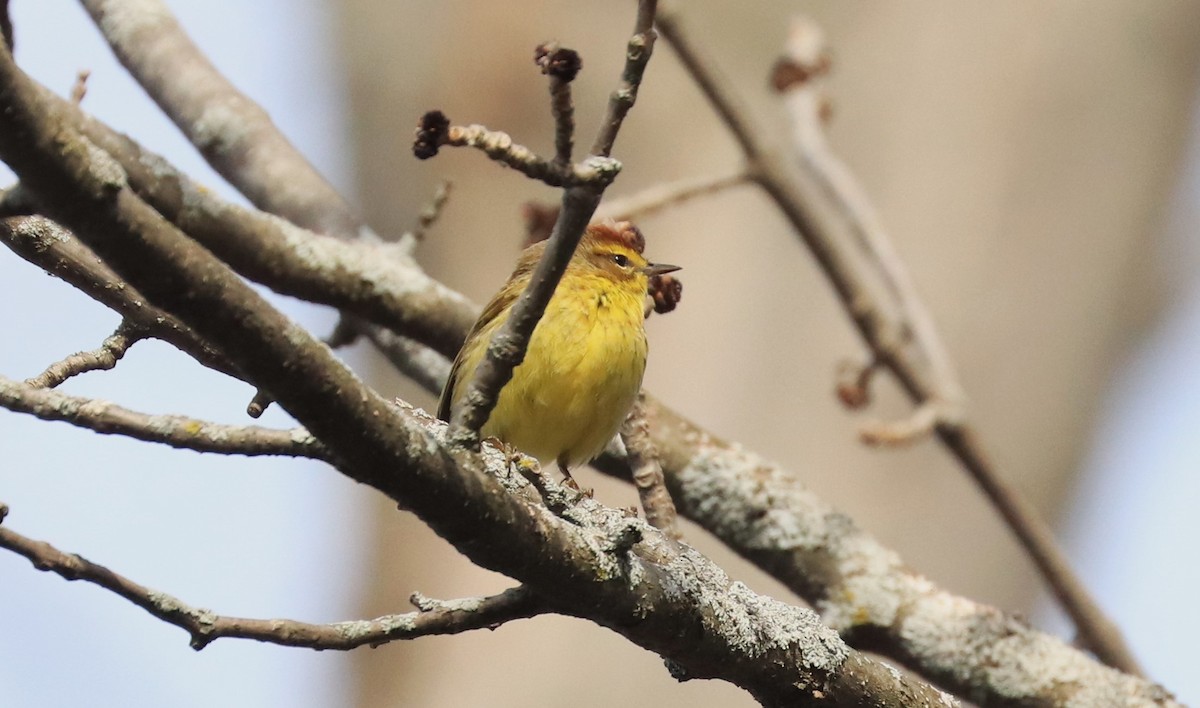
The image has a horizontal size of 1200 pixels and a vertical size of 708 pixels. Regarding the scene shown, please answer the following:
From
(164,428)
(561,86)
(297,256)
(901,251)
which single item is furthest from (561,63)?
(901,251)

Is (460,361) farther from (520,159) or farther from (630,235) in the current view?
(520,159)

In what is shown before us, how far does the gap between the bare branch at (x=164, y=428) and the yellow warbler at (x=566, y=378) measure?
4.85 feet

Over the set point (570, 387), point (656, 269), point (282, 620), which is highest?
point (656, 269)

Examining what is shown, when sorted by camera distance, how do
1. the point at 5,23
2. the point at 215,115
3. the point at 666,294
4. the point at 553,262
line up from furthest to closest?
the point at 215,115 → the point at 666,294 → the point at 5,23 → the point at 553,262

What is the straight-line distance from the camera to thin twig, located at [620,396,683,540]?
9.00ft

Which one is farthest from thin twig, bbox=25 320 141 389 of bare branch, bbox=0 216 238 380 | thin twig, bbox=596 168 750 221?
thin twig, bbox=596 168 750 221

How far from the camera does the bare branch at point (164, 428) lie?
5.25 feet

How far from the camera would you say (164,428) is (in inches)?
63.7

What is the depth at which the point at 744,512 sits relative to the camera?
326 cm

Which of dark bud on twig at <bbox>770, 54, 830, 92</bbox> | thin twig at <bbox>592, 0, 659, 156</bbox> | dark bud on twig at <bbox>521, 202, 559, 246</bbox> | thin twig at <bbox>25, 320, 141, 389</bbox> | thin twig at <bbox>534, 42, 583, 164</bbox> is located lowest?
thin twig at <bbox>25, 320, 141, 389</bbox>

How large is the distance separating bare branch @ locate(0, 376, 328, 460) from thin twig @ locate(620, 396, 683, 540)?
1163 millimetres

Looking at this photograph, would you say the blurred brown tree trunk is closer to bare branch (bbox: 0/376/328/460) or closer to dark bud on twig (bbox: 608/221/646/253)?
dark bud on twig (bbox: 608/221/646/253)

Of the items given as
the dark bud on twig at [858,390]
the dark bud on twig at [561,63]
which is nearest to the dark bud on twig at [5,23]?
the dark bud on twig at [561,63]

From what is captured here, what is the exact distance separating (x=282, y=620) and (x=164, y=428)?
0.35m
